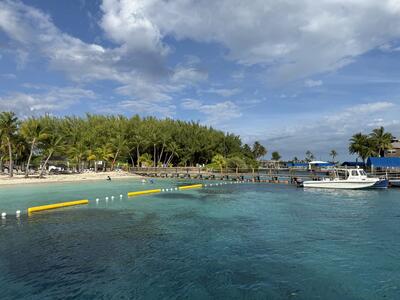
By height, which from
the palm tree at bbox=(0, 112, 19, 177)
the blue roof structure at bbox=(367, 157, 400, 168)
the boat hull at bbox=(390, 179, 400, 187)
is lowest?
the boat hull at bbox=(390, 179, 400, 187)

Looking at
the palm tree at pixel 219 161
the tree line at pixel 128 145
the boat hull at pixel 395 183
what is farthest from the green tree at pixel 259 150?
the boat hull at pixel 395 183

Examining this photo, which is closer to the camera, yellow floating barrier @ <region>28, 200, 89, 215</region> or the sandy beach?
yellow floating barrier @ <region>28, 200, 89, 215</region>

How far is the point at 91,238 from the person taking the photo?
1430 centimetres

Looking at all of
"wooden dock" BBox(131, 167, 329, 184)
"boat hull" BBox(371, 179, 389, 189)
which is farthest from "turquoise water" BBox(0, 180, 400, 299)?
"wooden dock" BBox(131, 167, 329, 184)

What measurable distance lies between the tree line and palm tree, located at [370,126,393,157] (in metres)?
31.3

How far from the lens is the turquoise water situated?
904 centimetres

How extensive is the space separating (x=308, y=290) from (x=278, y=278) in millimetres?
1093

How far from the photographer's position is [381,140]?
6819cm

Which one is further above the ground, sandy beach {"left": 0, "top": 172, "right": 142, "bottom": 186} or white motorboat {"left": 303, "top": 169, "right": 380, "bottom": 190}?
sandy beach {"left": 0, "top": 172, "right": 142, "bottom": 186}

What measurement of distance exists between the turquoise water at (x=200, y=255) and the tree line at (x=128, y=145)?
149 ft

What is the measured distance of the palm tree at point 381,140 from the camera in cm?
6800

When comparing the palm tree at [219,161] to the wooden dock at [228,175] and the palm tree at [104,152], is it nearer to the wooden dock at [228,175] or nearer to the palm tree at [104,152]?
the wooden dock at [228,175]

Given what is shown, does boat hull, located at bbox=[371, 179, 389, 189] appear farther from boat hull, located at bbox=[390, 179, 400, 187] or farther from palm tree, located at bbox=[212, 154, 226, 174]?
palm tree, located at bbox=[212, 154, 226, 174]

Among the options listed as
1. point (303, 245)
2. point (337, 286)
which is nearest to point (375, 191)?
point (303, 245)
